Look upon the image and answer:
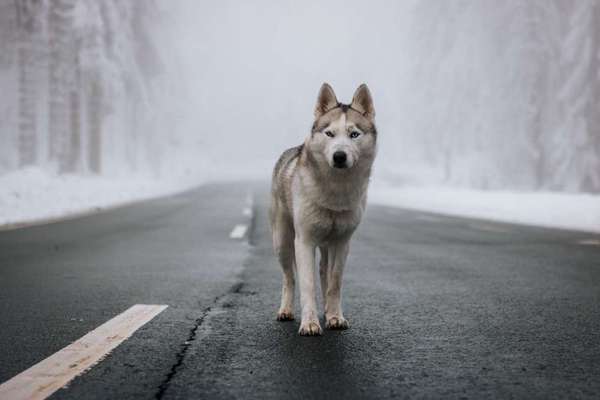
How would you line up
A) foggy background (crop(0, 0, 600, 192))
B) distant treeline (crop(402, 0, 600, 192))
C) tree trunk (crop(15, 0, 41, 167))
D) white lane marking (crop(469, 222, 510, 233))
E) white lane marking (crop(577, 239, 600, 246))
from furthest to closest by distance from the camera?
foggy background (crop(0, 0, 600, 192)) → distant treeline (crop(402, 0, 600, 192)) → tree trunk (crop(15, 0, 41, 167)) → white lane marking (crop(469, 222, 510, 233)) → white lane marking (crop(577, 239, 600, 246))

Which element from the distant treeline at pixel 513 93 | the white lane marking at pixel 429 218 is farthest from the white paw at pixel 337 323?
the distant treeline at pixel 513 93

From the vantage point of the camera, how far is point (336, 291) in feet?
14.3

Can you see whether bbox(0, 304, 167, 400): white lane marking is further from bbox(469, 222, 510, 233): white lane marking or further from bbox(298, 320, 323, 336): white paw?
bbox(469, 222, 510, 233): white lane marking

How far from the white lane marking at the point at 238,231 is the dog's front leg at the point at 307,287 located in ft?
23.0

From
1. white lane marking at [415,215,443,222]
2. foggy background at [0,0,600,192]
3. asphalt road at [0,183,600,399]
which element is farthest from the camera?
foggy background at [0,0,600,192]

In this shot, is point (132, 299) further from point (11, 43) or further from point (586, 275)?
point (11, 43)

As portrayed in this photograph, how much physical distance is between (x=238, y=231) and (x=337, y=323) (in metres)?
8.15

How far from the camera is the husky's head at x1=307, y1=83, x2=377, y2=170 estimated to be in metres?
4.02

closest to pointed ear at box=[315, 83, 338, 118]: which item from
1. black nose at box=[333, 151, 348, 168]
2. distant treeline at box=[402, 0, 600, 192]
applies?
black nose at box=[333, 151, 348, 168]

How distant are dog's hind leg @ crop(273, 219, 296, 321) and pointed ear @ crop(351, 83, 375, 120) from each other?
3.48 feet

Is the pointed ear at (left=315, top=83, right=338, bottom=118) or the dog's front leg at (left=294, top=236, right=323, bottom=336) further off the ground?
the pointed ear at (left=315, top=83, right=338, bottom=118)

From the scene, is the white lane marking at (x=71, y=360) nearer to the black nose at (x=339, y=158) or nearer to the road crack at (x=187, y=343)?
the road crack at (x=187, y=343)

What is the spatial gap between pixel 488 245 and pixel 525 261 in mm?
2025

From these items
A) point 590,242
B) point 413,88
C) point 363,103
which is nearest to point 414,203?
point 590,242
